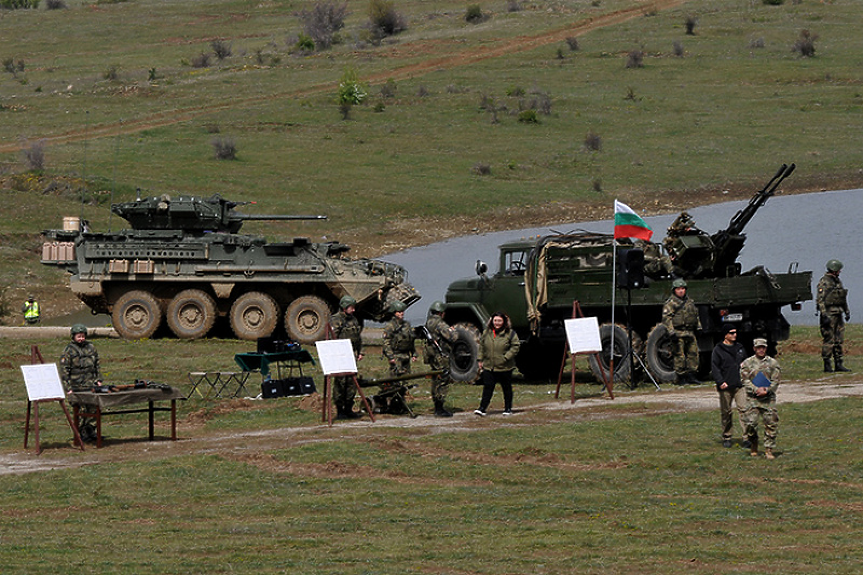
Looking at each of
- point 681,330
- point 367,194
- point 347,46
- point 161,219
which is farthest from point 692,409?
point 347,46

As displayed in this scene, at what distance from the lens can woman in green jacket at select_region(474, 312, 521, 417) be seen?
20828 mm

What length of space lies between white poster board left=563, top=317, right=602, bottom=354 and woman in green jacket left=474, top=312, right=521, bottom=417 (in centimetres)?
151

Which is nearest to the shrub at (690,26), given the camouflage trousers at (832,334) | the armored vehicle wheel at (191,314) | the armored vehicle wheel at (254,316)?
the armored vehicle wheel at (254,316)

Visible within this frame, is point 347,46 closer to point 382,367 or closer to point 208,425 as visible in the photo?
point 382,367

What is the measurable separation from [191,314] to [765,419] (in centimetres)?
2009

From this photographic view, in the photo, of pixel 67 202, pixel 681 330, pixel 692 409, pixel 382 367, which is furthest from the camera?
pixel 67 202

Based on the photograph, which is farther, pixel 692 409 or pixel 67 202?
pixel 67 202

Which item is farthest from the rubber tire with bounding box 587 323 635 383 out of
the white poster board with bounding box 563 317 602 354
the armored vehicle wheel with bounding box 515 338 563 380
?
the armored vehicle wheel with bounding box 515 338 563 380

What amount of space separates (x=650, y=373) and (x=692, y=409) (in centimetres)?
327

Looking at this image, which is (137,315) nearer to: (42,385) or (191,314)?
(191,314)

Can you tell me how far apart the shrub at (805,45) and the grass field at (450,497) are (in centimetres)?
5408

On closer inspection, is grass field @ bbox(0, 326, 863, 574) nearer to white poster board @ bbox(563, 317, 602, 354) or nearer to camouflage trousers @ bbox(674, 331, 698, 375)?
white poster board @ bbox(563, 317, 602, 354)

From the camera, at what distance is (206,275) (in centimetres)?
3384

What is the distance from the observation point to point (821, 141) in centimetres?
5856
